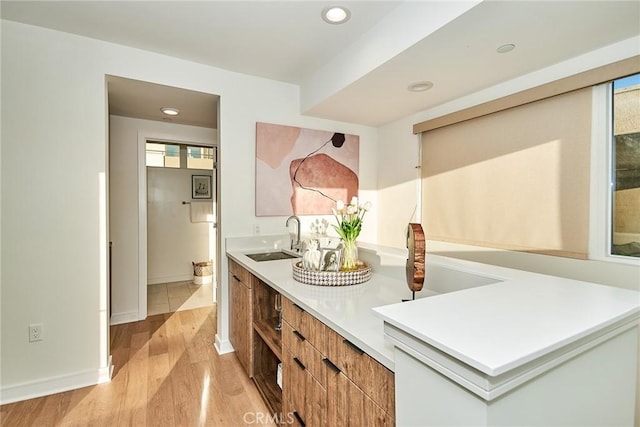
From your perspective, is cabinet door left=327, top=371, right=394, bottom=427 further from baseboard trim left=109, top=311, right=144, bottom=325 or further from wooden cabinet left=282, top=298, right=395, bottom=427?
baseboard trim left=109, top=311, right=144, bottom=325

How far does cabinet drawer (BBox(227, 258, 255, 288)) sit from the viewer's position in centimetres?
212

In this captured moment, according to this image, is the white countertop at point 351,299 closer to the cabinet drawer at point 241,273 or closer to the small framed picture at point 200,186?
the cabinet drawer at point 241,273

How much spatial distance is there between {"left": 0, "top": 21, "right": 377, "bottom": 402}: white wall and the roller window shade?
100 inches

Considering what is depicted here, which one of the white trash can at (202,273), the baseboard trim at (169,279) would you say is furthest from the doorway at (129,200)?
the baseboard trim at (169,279)

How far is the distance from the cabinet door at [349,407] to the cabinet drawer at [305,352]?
0.06 metres

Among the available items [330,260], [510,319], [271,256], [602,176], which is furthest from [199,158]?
[510,319]

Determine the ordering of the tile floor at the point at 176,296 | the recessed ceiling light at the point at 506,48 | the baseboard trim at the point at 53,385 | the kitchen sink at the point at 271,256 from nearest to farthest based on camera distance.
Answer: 1. the recessed ceiling light at the point at 506,48
2. the baseboard trim at the point at 53,385
3. the kitchen sink at the point at 271,256
4. the tile floor at the point at 176,296

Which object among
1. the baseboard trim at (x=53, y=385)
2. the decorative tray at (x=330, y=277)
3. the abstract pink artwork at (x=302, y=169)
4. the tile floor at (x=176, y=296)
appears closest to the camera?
the decorative tray at (x=330, y=277)

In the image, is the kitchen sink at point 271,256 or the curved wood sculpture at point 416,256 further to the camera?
the kitchen sink at point 271,256

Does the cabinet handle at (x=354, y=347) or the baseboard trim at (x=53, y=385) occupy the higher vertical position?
the cabinet handle at (x=354, y=347)

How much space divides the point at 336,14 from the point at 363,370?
76.0 inches

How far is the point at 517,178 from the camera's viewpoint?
2.24 meters

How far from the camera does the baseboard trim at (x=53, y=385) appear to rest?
1.99 meters

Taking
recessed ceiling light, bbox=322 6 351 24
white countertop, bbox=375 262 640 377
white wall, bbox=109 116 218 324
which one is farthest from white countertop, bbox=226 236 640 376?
white wall, bbox=109 116 218 324
